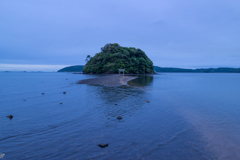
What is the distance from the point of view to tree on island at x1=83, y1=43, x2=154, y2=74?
329ft

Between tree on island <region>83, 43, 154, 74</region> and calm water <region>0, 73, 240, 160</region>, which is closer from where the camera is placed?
calm water <region>0, 73, 240, 160</region>

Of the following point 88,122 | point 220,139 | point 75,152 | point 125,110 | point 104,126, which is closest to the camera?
point 75,152

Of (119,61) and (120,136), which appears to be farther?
(119,61)

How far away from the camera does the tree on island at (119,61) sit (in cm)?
10038

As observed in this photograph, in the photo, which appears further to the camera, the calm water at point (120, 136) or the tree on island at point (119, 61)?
the tree on island at point (119, 61)

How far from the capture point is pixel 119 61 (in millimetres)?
100875

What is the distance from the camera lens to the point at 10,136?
7062 mm

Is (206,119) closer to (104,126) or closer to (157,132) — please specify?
(157,132)

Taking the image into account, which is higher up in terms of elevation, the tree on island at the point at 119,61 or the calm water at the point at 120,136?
the tree on island at the point at 119,61

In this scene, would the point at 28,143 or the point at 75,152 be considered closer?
the point at 75,152

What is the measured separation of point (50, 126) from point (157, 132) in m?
5.93

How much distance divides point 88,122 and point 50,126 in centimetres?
212

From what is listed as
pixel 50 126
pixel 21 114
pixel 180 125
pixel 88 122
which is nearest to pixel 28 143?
pixel 50 126

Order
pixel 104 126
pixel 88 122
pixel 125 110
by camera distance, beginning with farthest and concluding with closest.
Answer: pixel 125 110 < pixel 88 122 < pixel 104 126
